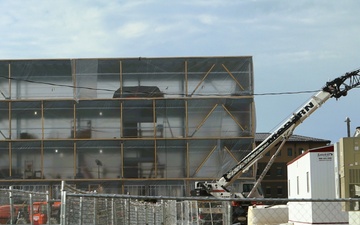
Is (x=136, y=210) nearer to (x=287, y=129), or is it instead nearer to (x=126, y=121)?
(x=287, y=129)

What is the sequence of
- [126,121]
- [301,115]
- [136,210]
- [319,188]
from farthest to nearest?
[126,121] < [301,115] < [319,188] < [136,210]

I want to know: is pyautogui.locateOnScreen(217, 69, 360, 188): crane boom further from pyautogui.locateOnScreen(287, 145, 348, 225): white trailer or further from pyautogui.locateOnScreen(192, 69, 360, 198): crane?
pyautogui.locateOnScreen(287, 145, 348, 225): white trailer

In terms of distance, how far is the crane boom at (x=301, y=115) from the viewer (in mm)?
37844

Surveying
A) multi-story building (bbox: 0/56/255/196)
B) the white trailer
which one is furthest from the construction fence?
multi-story building (bbox: 0/56/255/196)

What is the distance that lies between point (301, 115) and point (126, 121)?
44.1ft

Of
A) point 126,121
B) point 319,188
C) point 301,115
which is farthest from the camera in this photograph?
point 126,121

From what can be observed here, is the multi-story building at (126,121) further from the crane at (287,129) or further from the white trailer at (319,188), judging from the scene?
the white trailer at (319,188)

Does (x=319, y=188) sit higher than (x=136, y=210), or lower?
higher

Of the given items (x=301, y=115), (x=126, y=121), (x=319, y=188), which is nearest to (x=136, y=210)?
(x=319, y=188)

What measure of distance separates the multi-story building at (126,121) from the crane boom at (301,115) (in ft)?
20.4

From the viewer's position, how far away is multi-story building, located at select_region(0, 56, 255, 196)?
4853 centimetres

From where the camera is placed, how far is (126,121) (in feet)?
161

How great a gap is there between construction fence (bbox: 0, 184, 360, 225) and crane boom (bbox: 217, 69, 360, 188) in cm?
200

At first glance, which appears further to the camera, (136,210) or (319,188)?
(319,188)
